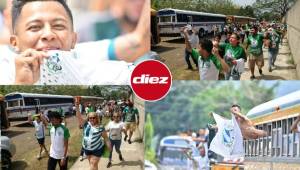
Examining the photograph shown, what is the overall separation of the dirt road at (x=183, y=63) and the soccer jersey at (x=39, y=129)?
157 centimetres

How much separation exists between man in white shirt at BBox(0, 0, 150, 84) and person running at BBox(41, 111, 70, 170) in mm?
504

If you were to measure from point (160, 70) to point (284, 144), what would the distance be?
1615 mm

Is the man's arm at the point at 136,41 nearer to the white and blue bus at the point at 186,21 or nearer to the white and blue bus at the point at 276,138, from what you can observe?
the white and blue bus at the point at 186,21

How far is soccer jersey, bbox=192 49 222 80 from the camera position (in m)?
5.28

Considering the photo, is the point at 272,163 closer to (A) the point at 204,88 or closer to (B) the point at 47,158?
(A) the point at 204,88

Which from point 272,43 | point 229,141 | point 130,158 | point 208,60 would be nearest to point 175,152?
point 130,158

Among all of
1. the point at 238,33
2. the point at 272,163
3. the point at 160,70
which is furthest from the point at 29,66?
the point at 272,163

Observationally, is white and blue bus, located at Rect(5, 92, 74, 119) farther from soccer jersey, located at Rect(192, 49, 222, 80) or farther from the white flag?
the white flag

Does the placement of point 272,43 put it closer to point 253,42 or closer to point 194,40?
point 253,42

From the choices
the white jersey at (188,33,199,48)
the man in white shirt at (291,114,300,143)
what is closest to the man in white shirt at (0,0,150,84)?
the white jersey at (188,33,199,48)

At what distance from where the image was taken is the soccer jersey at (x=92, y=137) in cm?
534

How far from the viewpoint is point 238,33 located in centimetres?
537

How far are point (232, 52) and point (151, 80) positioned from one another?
101 cm

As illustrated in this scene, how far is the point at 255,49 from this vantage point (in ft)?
17.7
